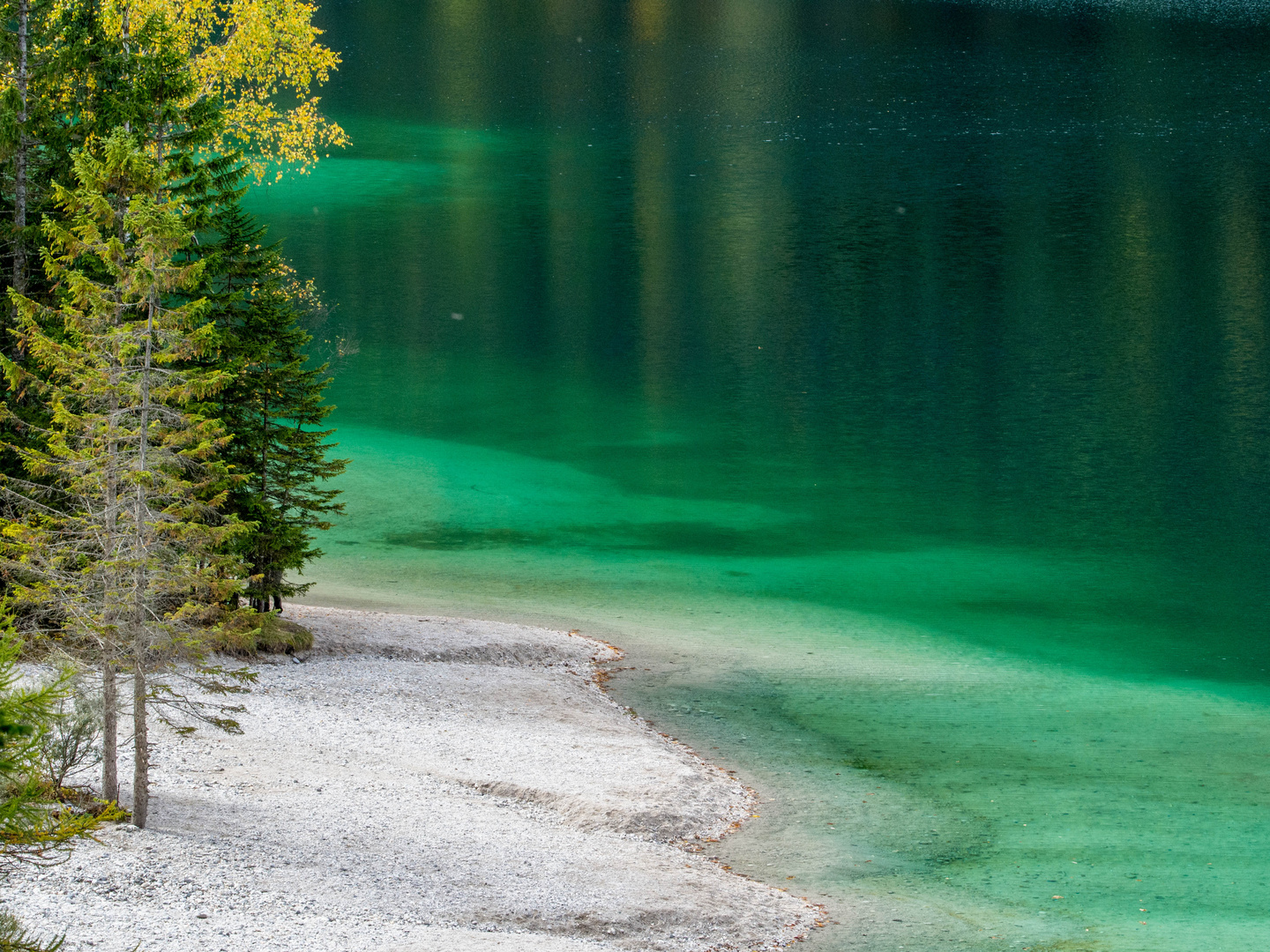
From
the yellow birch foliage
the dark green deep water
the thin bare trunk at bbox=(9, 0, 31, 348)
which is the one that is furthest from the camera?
the yellow birch foliage

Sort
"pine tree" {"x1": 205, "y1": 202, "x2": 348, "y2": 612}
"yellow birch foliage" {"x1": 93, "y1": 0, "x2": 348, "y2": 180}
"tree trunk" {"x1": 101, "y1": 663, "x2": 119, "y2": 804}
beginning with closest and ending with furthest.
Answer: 1. "tree trunk" {"x1": 101, "y1": 663, "x2": 119, "y2": 804}
2. "pine tree" {"x1": 205, "y1": 202, "x2": 348, "y2": 612}
3. "yellow birch foliage" {"x1": 93, "y1": 0, "x2": 348, "y2": 180}

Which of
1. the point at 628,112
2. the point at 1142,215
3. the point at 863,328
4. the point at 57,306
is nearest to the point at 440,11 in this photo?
the point at 628,112

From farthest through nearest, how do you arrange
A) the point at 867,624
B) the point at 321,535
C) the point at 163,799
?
1. the point at 321,535
2. the point at 867,624
3. the point at 163,799

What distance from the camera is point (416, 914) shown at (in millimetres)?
13461

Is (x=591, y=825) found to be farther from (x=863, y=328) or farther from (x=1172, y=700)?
(x=863, y=328)

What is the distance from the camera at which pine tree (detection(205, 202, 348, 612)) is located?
68.8 feet

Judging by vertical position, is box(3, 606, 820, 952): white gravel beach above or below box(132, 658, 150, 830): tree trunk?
below

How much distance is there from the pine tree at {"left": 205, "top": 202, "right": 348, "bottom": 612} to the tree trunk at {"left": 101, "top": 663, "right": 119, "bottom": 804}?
21.5ft

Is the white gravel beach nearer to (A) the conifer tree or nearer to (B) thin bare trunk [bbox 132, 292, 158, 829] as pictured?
(B) thin bare trunk [bbox 132, 292, 158, 829]

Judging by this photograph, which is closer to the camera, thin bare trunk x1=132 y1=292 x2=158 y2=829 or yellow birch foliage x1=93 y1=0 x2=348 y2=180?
thin bare trunk x1=132 y1=292 x2=158 y2=829

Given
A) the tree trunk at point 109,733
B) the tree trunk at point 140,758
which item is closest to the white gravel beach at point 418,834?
the tree trunk at point 140,758

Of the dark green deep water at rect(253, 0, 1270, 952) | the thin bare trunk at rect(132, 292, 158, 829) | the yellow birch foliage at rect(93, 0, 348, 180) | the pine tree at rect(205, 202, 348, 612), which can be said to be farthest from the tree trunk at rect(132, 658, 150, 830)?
the yellow birch foliage at rect(93, 0, 348, 180)

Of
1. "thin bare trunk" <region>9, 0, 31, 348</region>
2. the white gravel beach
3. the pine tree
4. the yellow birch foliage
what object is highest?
the yellow birch foliage

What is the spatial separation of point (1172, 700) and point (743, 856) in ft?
29.7
